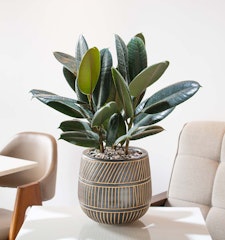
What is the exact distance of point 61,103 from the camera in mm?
1187

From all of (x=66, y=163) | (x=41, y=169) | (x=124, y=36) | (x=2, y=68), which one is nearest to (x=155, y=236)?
(x=41, y=169)

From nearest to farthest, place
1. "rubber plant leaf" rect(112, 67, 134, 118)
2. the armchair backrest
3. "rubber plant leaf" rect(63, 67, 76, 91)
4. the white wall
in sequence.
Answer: "rubber plant leaf" rect(112, 67, 134, 118) < "rubber plant leaf" rect(63, 67, 76, 91) < the white wall < the armchair backrest

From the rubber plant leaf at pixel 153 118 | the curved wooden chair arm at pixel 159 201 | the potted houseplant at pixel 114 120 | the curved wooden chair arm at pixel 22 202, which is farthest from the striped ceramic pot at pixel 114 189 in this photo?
the curved wooden chair arm at pixel 22 202

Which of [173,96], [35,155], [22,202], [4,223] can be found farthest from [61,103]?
[35,155]

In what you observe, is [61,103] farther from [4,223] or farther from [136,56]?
[4,223]

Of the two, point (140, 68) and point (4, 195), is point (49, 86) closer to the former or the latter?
point (4, 195)

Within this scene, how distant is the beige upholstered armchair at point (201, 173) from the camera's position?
1818 mm

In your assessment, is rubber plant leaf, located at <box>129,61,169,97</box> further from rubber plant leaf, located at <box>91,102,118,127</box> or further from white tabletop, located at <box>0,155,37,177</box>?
white tabletop, located at <box>0,155,37,177</box>

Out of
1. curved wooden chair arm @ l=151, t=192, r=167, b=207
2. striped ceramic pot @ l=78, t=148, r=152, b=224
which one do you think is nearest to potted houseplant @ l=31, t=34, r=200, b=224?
striped ceramic pot @ l=78, t=148, r=152, b=224

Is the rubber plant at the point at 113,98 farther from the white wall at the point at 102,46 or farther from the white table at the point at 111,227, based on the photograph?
the white wall at the point at 102,46

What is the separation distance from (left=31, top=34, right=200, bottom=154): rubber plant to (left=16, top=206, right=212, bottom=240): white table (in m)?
0.25

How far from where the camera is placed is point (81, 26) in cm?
265

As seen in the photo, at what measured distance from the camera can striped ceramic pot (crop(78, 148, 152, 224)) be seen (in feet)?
3.79

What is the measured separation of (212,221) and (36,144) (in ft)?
3.82
